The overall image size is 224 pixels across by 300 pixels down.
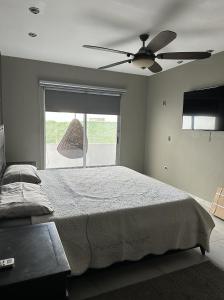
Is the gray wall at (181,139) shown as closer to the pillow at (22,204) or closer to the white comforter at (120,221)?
the white comforter at (120,221)

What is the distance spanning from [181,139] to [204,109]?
2.69ft

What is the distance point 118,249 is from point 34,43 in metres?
3.14

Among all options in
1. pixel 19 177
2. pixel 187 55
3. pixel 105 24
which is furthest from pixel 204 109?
pixel 19 177

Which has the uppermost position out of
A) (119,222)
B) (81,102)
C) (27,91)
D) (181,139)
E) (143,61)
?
(143,61)

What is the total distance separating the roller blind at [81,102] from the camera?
445 centimetres

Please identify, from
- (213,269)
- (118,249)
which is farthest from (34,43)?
(213,269)

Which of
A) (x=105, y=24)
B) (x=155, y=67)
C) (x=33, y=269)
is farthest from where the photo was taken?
(x=155, y=67)

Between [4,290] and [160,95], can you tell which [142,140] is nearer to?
[160,95]

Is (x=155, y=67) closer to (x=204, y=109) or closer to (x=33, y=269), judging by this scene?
(x=204, y=109)

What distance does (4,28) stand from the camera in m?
2.77

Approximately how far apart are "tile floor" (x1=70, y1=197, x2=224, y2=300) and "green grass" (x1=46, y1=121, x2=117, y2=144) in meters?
3.26

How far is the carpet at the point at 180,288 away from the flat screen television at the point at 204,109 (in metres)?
2.25

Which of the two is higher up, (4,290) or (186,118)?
(186,118)

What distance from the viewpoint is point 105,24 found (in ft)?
8.48
